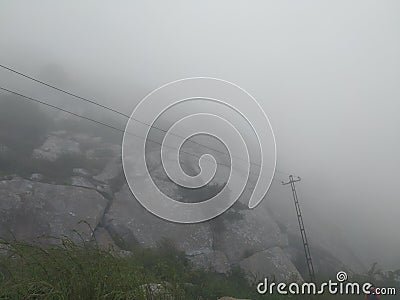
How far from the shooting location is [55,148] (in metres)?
25.3

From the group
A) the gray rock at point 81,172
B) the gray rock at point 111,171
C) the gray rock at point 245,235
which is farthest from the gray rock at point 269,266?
the gray rock at point 81,172

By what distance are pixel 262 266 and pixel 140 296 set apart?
17532mm

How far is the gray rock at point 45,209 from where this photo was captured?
54.4ft

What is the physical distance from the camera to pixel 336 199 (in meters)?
47.5

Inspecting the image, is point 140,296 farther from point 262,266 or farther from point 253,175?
point 253,175

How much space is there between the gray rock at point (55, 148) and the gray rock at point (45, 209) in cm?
456

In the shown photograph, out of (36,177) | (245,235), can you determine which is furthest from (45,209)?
(245,235)

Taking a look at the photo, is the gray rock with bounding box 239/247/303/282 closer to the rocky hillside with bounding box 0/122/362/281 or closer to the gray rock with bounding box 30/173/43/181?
the rocky hillside with bounding box 0/122/362/281

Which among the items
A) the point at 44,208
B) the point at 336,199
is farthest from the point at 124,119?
the point at 336,199

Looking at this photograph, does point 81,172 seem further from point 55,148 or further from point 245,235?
point 245,235

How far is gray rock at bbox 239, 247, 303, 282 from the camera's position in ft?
61.8

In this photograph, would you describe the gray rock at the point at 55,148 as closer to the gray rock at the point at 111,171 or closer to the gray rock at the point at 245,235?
the gray rock at the point at 111,171

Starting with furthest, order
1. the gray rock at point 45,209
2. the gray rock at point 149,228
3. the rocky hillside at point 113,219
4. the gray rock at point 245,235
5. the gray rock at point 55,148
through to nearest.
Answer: the gray rock at point 55,148, the gray rock at point 245,235, the gray rock at point 149,228, the rocky hillside at point 113,219, the gray rock at point 45,209

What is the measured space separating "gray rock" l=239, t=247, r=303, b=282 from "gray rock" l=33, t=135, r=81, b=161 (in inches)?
600
